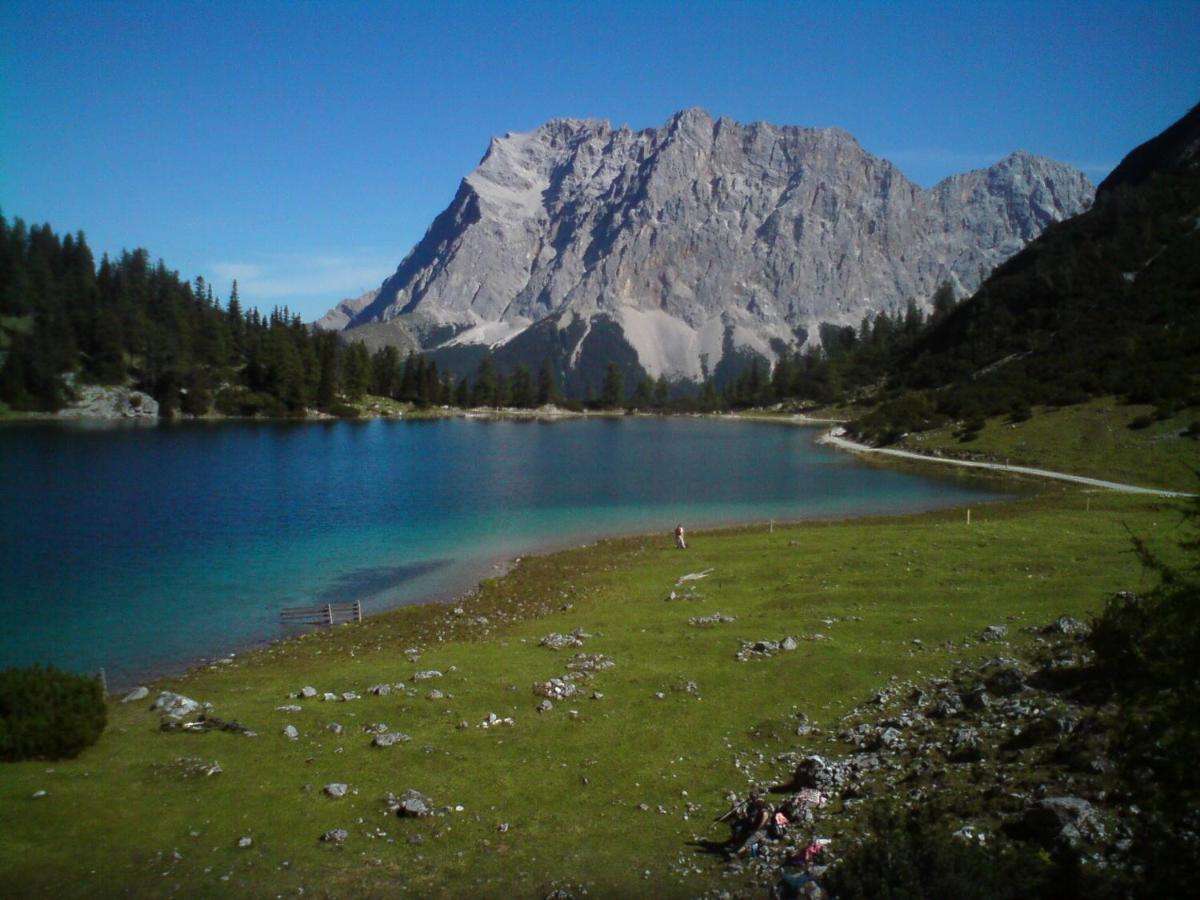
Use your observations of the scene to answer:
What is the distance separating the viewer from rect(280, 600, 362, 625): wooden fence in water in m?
29.4

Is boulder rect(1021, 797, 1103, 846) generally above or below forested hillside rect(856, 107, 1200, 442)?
below

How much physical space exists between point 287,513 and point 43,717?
39.5m

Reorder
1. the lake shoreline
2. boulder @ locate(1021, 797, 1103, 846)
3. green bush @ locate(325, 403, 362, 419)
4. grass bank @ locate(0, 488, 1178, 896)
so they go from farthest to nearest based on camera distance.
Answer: green bush @ locate(325, 403, 362, 419) → the lake shoreline → grass bank @ locate(0, 488, 1178, 896) → boulder @ locate(1021, 797, 1103, 846)

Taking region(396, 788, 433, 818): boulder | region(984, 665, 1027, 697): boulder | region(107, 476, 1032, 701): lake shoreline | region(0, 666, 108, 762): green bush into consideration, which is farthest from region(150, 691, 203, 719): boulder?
region(984, 665, 1027, 697): boulder

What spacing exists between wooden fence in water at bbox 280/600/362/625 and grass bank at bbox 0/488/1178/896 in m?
1.67

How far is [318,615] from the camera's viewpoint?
3002 cm

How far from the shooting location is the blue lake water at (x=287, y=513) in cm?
2980

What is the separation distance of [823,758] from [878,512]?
44.2m

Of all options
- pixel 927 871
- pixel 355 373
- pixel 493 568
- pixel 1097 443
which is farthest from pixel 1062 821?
pixel 355 373

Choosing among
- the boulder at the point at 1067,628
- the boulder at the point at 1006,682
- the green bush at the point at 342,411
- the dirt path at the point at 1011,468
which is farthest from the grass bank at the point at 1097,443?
the green bush at the point at 342,411

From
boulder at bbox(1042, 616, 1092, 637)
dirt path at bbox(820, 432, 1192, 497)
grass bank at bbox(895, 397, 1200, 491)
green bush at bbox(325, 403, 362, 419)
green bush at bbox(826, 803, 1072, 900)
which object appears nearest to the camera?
green bush at bbox(826, 803, 1072, 900)

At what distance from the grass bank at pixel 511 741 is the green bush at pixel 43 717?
410 mm

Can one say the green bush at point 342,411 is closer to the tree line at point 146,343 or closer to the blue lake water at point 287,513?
the tree line at point 146,343

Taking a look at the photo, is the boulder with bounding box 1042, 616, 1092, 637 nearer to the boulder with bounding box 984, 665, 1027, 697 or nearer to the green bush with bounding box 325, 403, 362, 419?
the boulder with bounding box 984, 665, 1027, 697
